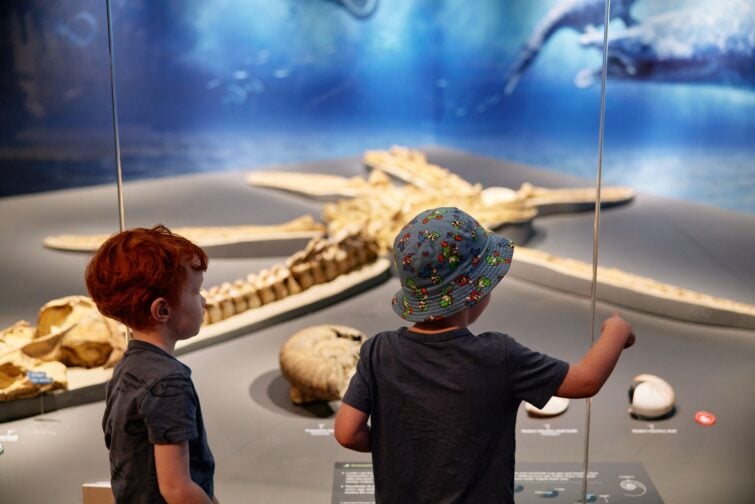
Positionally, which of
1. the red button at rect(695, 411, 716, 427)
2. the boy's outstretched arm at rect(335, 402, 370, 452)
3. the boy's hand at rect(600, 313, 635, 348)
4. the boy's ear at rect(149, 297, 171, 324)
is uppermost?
the boy's ear at rect(149, 297, 171, 324)

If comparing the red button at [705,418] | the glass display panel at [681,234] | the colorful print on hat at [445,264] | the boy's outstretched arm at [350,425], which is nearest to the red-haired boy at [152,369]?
the boy's outstretched arm at [350,425]

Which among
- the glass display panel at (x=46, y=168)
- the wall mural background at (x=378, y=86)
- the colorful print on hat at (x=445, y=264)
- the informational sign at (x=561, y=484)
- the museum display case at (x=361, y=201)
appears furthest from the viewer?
the wall mural background at (x=378, y=86)

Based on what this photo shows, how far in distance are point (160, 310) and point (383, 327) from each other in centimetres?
185

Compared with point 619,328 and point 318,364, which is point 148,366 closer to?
point 619,328

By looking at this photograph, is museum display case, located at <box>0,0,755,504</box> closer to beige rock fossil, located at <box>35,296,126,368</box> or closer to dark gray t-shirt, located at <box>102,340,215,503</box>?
beige rock fossil, located at <box>35,296,126,368</box>

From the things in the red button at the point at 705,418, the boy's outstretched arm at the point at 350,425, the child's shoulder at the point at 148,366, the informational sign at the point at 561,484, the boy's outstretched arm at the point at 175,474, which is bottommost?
the informational sign at the point at 561,484

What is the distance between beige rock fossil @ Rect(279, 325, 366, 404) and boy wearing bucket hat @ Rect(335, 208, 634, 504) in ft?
4.35

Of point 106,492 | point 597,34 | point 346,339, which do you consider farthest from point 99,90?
point 597,34

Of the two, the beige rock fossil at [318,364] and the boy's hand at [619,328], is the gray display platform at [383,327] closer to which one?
the beige rock fossil at [318,364]

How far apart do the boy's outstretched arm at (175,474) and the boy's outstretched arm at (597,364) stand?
689mm

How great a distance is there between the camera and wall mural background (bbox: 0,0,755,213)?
3.10 meters

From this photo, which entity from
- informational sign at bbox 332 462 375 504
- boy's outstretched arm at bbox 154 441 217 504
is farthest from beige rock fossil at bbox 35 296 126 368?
boy's outstretched arm at bbox 154 441 217 504

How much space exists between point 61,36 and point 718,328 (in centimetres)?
274

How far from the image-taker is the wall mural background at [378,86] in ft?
10.2
